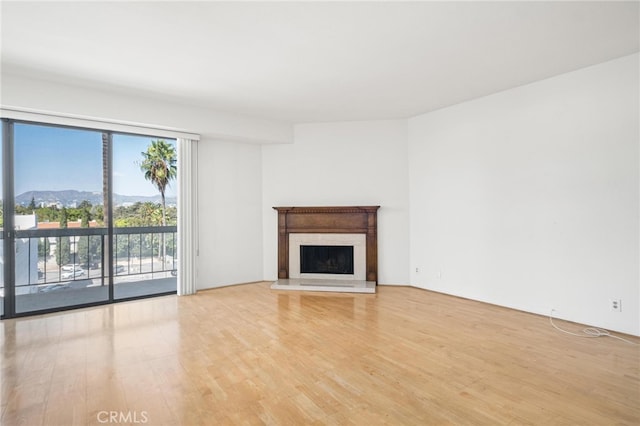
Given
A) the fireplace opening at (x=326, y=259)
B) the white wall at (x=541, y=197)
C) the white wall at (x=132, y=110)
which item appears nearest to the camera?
the white wall at (x=541, y=197)

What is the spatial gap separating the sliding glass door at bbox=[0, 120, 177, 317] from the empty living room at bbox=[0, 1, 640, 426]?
27 mm

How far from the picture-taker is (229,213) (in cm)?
554

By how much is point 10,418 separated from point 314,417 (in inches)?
76.6

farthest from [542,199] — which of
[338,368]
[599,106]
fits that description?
[338,368]

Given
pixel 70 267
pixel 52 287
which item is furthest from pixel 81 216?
pixel 52 287

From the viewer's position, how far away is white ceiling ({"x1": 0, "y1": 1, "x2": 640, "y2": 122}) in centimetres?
240

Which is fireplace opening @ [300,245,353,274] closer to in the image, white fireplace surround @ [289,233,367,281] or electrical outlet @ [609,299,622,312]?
white fireplace surround @ [289,233,367,281]

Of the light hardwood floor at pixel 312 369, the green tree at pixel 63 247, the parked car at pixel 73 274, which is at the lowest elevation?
the light hardwood floor at pixel 312 369

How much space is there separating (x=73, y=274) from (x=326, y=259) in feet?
12.6

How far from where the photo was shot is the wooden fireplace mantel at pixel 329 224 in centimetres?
538

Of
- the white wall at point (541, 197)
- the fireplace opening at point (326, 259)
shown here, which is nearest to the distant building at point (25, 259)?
the fireplace opening at point (326, 259)

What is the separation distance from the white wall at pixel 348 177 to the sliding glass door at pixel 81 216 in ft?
5.75
